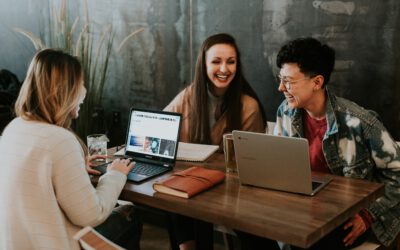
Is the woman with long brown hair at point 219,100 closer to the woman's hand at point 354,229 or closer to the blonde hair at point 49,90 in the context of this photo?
the woman's hand at point 354,229

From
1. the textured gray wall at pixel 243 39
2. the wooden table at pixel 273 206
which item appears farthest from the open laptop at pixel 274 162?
the textured gray wall at pixel 243 39

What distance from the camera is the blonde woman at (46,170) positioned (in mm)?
1622

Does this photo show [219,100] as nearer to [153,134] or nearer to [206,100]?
[206,100]

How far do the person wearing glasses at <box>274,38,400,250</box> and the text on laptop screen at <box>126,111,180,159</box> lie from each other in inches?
20.4

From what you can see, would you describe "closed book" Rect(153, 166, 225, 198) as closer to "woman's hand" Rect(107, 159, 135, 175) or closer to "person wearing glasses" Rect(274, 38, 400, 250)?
"woman's hand" Rect(107, 159, 135, 175)

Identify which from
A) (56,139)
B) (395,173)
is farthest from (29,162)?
(395,173)

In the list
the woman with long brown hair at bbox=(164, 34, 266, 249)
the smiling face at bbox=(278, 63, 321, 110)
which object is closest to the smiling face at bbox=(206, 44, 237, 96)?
the woman with long brown hair at bbox=(164, 34, 266, 249)

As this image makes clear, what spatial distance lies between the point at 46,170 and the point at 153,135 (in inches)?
28.9

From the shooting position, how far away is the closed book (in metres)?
1.78

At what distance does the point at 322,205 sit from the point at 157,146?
0.83 m

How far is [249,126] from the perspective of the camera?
107 inches

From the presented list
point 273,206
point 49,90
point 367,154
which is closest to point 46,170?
point 49,90

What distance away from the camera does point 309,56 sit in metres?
2.18

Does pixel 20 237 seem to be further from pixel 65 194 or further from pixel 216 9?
pixel 216 9
